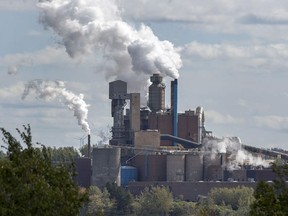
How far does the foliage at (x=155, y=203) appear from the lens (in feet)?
538

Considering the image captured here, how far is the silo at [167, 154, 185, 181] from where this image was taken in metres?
175

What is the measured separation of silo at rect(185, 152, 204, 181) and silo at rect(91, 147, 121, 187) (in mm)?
7842

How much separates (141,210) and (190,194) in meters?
8.46

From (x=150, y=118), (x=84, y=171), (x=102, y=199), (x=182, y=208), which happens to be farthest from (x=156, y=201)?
(x=150, y=118)

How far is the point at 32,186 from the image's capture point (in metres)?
50.5

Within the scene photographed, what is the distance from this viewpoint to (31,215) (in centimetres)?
4953

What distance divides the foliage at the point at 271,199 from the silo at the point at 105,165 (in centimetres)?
12399

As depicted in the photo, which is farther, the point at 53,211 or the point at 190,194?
the point at 190,194

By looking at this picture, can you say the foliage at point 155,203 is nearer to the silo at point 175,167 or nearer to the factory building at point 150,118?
the silo at point 175,167

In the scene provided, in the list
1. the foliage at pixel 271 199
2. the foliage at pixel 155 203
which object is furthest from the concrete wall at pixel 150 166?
the foliage at pixel 271 199

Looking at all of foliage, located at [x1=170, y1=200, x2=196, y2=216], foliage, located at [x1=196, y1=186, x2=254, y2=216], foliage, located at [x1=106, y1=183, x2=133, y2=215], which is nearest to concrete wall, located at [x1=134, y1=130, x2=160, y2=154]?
foliage, located at [x1=106, y1=183, x2=133, y2=215]

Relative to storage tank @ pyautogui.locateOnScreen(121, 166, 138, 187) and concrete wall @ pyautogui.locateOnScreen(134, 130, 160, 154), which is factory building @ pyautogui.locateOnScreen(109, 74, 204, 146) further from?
storage tank @ pyautogui.locateOnScreen(121, 166, 138, 187)

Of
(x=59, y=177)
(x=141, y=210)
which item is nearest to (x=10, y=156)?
(x=59, y=177)

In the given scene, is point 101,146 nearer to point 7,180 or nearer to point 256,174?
point 256,174
